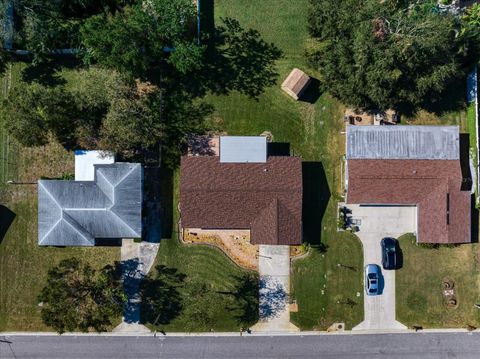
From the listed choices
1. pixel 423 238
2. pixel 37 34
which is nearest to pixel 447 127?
pixel 423 238

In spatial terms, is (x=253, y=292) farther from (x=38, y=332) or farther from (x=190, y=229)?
(x=38, y=332)

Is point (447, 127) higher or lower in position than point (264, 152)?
higher

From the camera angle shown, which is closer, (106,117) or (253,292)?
(106,117)

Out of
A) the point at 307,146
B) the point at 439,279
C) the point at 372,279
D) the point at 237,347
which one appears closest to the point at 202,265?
the point at 237,347

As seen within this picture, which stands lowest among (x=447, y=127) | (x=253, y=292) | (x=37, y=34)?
(x=253, y=292)

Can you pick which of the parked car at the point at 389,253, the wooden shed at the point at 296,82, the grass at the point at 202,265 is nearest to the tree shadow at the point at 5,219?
the grass at the point at 202,265

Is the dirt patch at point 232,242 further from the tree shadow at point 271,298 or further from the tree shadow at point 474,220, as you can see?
the tree shadow at point 474,220

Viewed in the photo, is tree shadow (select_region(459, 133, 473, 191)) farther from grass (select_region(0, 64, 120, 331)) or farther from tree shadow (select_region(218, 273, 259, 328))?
A: grass (select_region(0, 64, 120, 331))
